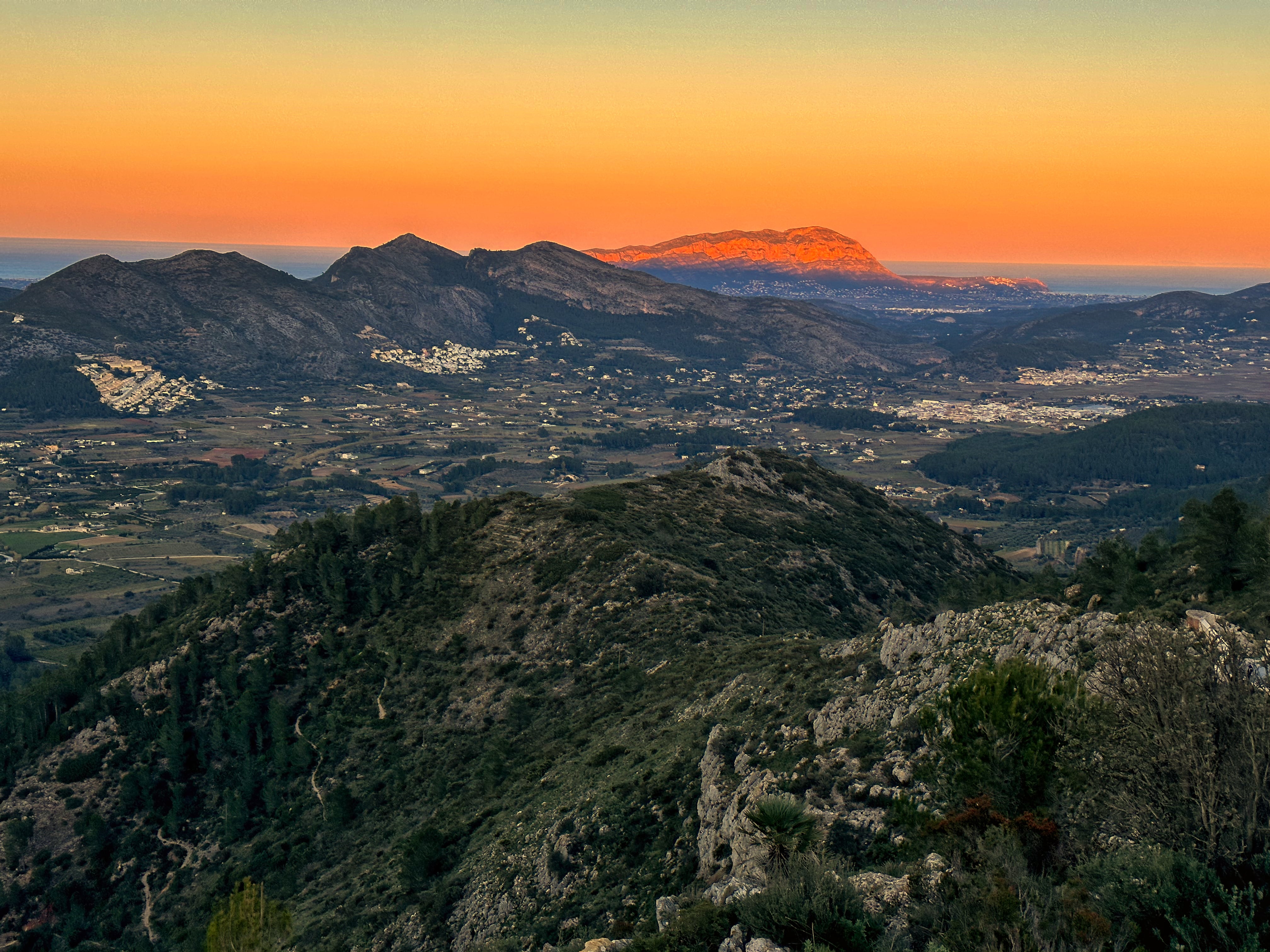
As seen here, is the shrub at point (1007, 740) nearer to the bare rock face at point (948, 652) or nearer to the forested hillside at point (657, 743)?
the forested hillside at point (657, 743)

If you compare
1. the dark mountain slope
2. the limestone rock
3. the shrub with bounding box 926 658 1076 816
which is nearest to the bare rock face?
the dark mountain slope

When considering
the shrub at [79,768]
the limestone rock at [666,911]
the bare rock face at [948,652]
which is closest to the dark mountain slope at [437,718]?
the shrub at [79,768]

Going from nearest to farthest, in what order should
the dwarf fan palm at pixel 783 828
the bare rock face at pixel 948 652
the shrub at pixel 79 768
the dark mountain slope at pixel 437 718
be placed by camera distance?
the dwarf fan palm at pixel 783 828
the bare rock face at pixel 948 652
the dark mountain slope at pixel 437 718
the shrub at pixel 79 768

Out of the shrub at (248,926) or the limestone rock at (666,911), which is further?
the shrub at (248,926)

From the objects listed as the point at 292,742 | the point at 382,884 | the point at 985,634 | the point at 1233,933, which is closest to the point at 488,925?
the point at 382,884

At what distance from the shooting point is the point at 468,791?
215ft

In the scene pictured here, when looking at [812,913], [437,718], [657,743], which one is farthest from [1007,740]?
[437,718]

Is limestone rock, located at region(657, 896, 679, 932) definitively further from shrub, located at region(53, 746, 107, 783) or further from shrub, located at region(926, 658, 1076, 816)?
shrub, located at region(53, 746, 107, 783)

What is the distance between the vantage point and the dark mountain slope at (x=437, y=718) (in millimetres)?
49156

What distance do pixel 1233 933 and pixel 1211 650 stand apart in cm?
906

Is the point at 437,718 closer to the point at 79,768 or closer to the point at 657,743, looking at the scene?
the point at 657,743

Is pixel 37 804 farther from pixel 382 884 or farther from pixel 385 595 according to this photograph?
pixel 382 884

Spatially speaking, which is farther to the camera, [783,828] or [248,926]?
[248,926]

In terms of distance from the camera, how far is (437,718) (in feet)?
253
